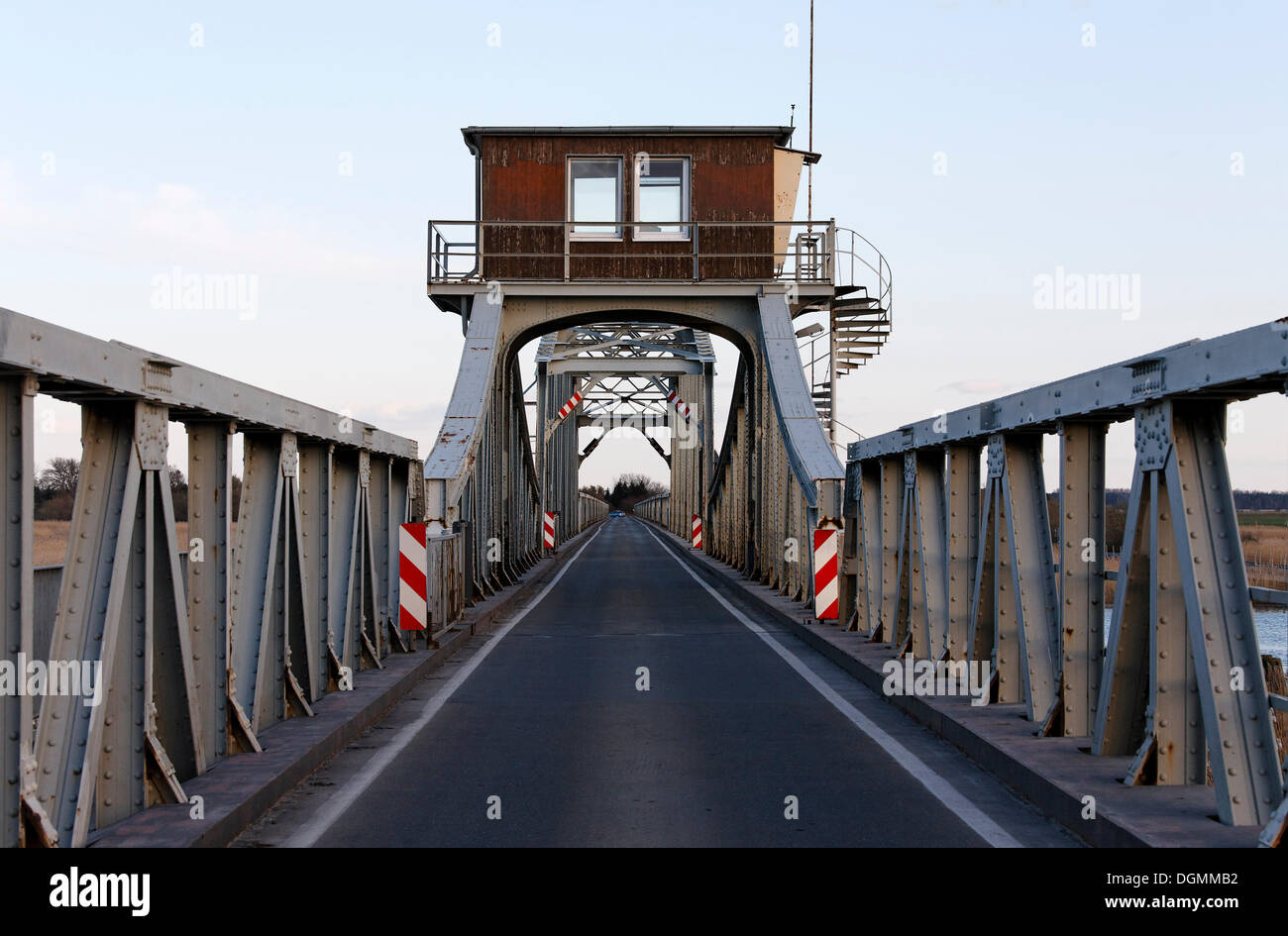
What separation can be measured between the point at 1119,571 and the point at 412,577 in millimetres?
8273

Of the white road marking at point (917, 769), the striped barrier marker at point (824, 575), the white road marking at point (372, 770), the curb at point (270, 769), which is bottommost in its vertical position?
the white road marking at point (372, 770)

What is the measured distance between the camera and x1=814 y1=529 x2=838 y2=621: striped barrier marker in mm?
16625

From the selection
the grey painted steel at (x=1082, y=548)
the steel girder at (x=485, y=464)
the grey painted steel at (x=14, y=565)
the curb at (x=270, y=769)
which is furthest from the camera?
the steel girder at (x=485, y=464)

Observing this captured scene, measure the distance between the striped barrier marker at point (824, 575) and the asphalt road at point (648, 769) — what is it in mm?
1918

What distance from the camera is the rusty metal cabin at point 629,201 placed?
25.5 m

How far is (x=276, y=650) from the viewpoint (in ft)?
30.6

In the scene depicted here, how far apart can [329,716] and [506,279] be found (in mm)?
16415

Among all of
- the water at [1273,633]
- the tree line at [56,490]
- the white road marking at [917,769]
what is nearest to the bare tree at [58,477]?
the tree line at [56,490]

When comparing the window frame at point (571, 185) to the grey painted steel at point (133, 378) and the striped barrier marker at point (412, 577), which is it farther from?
the grey painted steel at point (133, 378)

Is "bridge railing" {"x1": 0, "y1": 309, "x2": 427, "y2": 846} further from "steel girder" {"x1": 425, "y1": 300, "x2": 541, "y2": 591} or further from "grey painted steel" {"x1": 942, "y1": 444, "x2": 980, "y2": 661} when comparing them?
"steel girder" {"x1": 425, "y1": 300, "x2": 541, "y2": 591}

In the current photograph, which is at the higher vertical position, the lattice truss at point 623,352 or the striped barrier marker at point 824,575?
the lattice truss at point 623,352

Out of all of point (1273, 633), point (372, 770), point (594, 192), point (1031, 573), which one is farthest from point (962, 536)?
point (1273, 633)
